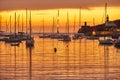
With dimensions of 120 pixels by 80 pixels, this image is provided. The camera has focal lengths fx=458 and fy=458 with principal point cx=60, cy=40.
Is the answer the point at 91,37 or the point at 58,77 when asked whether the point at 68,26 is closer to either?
the point at 91,37

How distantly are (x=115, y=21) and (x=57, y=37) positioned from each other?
17.5m

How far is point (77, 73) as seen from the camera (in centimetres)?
2691

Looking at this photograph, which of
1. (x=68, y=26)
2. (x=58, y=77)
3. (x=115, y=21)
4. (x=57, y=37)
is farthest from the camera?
(x=115, y=21)

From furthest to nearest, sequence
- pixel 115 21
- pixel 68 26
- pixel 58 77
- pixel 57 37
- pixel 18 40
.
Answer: pixel 115 21 → pixel 57 37 → pixel 68 26 → pixel 18 40 → pixel 58 77

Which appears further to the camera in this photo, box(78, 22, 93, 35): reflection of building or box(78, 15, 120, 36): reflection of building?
box(78, 22, 93, 35): reflection of building

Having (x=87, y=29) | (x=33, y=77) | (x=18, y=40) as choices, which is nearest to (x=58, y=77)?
(x=33, y=77)

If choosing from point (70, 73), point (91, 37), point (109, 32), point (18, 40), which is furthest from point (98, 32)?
point (70, 73)

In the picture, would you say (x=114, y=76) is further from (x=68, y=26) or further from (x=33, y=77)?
(x=68, y=26)

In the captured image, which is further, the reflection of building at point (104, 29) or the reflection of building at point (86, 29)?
the reflection of building at point (86, 29)

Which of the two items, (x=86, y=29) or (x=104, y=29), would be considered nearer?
(x=104, y=29)

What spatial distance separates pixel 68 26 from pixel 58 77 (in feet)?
254

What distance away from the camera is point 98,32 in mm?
119312

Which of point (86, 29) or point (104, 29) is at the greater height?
point (86, 29)

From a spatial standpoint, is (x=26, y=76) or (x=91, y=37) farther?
(x=91, y=37)
